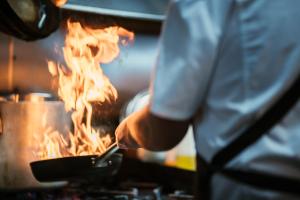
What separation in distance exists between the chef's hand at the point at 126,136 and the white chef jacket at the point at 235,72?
0.22 meters

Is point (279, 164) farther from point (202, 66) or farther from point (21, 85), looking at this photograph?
point (21, 85)

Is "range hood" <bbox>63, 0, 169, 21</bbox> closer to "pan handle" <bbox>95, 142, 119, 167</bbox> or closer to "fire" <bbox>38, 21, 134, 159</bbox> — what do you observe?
"fire" <bbox>38, 21, 134, 159</bbox>

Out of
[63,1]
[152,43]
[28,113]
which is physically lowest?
[28,113]

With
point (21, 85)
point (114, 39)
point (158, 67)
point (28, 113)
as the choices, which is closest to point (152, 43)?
point (114, 39)

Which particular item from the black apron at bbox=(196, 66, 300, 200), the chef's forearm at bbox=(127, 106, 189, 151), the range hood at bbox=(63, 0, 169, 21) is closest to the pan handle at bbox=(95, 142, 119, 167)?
the chef's forearm at bbox=(127, 106, 189, 151)

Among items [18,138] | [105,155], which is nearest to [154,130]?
[105,155]

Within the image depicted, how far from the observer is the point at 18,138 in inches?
65.4

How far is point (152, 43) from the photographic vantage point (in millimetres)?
2283

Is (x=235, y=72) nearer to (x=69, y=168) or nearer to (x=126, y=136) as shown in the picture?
(x=126, y=136)

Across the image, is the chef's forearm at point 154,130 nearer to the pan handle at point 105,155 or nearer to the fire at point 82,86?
the pan handle at point 105,155

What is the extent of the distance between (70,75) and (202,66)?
1.22 m

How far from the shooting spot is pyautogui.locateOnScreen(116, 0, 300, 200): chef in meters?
0.72

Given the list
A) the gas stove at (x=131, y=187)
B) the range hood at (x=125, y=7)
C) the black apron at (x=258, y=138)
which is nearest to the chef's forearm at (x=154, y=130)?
the black apron at (x=258, y=138)

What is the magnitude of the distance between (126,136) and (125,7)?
3.81ft
